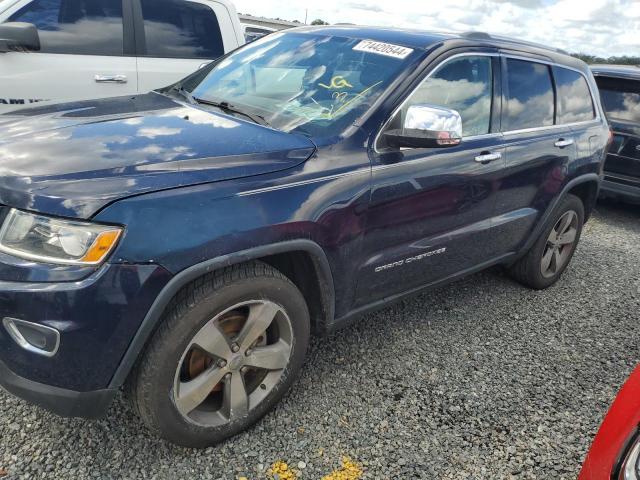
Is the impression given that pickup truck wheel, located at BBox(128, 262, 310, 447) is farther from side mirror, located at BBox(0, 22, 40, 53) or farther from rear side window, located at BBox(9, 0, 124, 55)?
rear side window, located at BBox(9, 0, 124, 55)

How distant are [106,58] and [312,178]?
10.7 ft

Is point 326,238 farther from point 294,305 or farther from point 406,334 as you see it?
point 406,334

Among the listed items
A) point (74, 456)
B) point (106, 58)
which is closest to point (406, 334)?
point (74, 456)

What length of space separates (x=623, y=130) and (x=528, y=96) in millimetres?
3450

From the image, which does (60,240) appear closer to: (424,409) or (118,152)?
(118,152)

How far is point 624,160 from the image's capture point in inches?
241

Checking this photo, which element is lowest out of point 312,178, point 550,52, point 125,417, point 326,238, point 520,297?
point 520,297

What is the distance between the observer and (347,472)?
2180 millimetres

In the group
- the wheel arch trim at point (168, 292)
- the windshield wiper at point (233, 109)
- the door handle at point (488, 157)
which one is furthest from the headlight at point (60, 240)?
the door handle at point (488, 157)

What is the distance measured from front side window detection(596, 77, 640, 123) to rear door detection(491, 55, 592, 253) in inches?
117

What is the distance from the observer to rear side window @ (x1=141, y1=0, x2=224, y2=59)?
4766mm

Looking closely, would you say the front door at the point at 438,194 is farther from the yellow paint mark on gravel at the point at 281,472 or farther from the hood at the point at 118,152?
the yellow paint mark on gravel at the point at 281,472

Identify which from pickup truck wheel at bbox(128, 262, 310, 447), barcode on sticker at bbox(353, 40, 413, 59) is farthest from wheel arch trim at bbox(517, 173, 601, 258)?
pickup truck wheel at bbox(128, 262, 310, 447)

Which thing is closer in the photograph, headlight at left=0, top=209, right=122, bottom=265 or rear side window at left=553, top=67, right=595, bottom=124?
headlight at left=0, top=209, right=122, bottom=265
